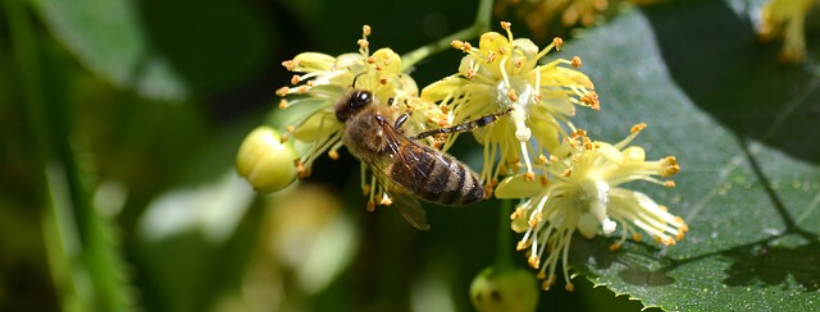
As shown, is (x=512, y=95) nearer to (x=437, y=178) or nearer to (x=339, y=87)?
(x=437, y=178)

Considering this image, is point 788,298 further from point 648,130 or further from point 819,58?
point 819,58

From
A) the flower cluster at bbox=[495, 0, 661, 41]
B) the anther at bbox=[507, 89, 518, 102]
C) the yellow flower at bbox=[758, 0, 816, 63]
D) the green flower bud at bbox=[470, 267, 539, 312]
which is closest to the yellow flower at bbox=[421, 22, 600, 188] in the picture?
the anther at bbox=[507, 89, 518, 102]

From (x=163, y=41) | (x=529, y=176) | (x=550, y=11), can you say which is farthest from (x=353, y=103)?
(x=163, y=41)

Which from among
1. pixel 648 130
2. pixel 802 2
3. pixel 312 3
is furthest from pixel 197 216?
pixel 802 2

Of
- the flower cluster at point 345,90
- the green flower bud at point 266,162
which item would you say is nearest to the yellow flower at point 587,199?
the flower cluster at point 345,90

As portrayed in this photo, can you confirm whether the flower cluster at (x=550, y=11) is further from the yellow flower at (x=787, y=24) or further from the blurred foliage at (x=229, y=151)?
the yellow flower at (x=787, y=24)

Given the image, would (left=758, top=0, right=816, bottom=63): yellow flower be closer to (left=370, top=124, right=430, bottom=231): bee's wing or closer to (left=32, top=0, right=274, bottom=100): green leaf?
(left=370, top=124, right=430, bottom=231): bee's wing
